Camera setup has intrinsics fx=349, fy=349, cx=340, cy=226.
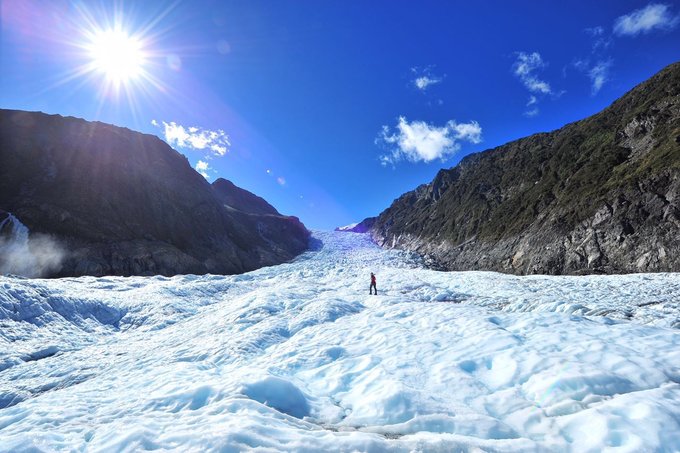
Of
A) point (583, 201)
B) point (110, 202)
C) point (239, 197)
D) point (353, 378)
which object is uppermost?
point (239, 197)

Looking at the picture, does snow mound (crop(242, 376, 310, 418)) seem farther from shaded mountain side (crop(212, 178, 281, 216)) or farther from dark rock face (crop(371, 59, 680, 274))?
shaded mountain side (crop(212, 178, 281, 216))

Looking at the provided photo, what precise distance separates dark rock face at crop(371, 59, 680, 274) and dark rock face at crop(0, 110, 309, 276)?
135 ft

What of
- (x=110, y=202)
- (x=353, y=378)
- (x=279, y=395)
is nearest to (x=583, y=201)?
(x=353, y=378)

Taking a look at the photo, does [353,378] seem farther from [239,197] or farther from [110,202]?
[239,197]

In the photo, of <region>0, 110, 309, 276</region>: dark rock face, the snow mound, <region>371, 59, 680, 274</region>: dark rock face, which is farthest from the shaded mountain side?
the snow mound

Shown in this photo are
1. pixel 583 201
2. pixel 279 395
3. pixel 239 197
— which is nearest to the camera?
pixel 279 395

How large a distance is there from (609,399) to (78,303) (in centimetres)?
2668

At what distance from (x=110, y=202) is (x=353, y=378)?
57.4m

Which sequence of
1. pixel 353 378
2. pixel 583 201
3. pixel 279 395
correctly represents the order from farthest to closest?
pixel 583 201 → pixel 353 378 → pixel 279 395

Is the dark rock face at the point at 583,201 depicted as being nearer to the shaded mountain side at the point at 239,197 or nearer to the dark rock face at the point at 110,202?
the dark rock face at the point at 110,202

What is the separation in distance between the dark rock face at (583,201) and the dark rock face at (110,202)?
4100 centimetres

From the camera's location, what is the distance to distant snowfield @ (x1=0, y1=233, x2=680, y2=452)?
5895 mm

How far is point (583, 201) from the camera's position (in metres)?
38.6

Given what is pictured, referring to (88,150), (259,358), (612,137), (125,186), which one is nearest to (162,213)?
(125,186)
